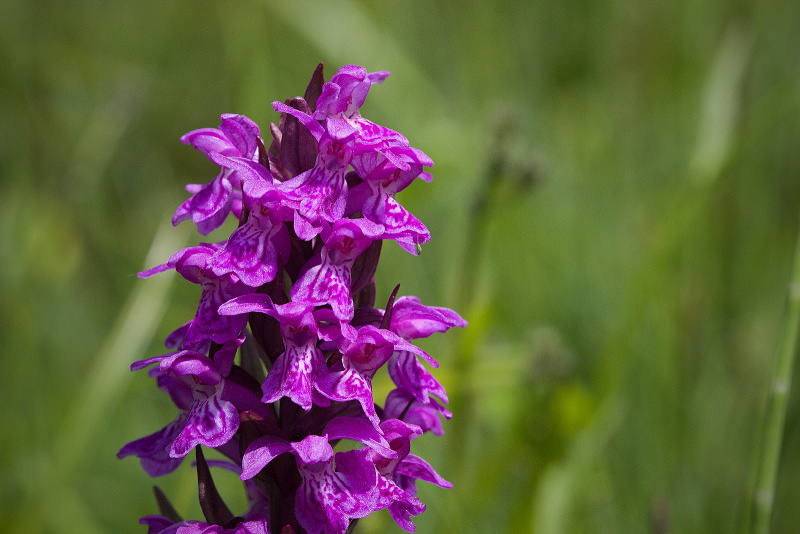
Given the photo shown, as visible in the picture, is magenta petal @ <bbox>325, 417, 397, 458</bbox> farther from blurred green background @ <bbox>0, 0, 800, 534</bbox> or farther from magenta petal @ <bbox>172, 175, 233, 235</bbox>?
blurred green background @ <bbox>0, 0, 800, 534</bbox>

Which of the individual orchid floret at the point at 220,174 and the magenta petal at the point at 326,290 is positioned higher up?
the individual orchid floret at the point at 220,174

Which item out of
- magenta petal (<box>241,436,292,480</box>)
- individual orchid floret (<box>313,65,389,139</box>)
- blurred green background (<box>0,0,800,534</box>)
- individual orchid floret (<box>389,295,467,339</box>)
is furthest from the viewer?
blurred green background (<box>0,0,800,534</box>)

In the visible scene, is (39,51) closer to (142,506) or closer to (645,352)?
(142,506)

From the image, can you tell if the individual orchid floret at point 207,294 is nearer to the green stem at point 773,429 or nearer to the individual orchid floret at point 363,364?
the individual orchid floret at point 363,364

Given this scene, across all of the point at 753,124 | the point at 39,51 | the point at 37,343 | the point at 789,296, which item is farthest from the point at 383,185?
the point at 39,51

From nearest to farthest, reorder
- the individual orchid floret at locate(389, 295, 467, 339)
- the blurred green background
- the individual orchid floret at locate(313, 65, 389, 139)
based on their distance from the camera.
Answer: the individual orchid floret at locate(313, 65, 389, 139) → the individual orchid floret at locate(389, 295, 467, 339) → the blurred green background

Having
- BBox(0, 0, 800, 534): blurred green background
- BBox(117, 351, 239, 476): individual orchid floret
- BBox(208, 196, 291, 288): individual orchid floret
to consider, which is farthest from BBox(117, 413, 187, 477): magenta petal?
BBox(0, 0, 800, 534): blurred green background

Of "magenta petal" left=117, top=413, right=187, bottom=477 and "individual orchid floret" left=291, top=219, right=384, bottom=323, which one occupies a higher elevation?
"individual orchid floret" left=291, top=219, right=384, bottom=323

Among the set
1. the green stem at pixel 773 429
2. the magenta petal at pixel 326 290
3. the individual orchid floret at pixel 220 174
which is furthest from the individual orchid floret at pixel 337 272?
the green stem at pixel 773 429

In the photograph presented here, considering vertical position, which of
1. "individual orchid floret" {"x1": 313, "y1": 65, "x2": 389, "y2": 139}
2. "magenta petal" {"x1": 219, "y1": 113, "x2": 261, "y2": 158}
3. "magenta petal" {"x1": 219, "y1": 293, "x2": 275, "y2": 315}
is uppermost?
"individual orchid floret" {"x1": 313, "y1": 65, "x2": 389, "y2": 139}
